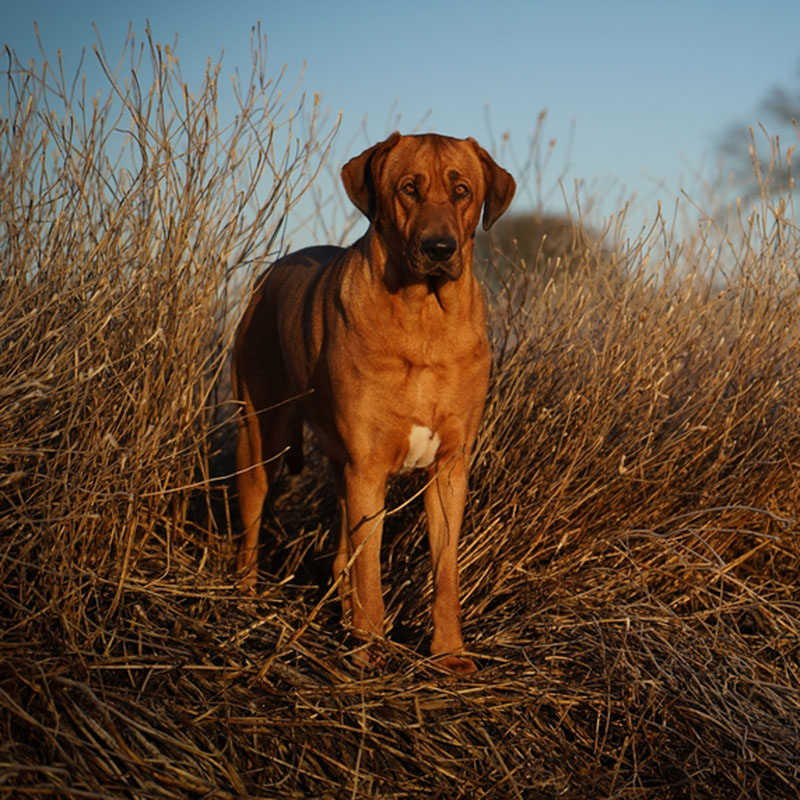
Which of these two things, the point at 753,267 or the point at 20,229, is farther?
the point at 753,267

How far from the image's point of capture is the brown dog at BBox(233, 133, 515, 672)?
10.4 feet

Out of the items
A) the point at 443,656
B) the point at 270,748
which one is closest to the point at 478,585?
the point at 443,656

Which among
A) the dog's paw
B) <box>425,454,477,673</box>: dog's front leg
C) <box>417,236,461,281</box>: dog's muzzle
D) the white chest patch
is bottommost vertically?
the dog's paw

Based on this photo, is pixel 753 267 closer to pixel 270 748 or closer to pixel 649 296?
pixel 649 296

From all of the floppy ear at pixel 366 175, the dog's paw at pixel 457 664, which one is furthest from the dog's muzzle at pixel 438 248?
the dog's paw at pixel 457 664

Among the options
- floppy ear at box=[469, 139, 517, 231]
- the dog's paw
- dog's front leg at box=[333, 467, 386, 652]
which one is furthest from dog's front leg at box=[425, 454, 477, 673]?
floppy ear at box=[469, 139, 517, 231]

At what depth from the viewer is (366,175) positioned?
11.0 ft

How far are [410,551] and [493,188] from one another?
1.46 metres

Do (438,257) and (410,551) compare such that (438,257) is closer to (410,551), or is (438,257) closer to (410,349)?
(410,349)

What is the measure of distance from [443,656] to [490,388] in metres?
1.35

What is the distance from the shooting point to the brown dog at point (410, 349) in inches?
125

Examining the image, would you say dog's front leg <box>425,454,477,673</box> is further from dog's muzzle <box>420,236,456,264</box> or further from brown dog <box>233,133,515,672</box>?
dog's muzzle <box>420,236,456,264</box>

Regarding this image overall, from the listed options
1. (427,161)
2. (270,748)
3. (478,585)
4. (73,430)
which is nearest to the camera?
(270,748)

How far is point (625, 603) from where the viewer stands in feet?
10.9
